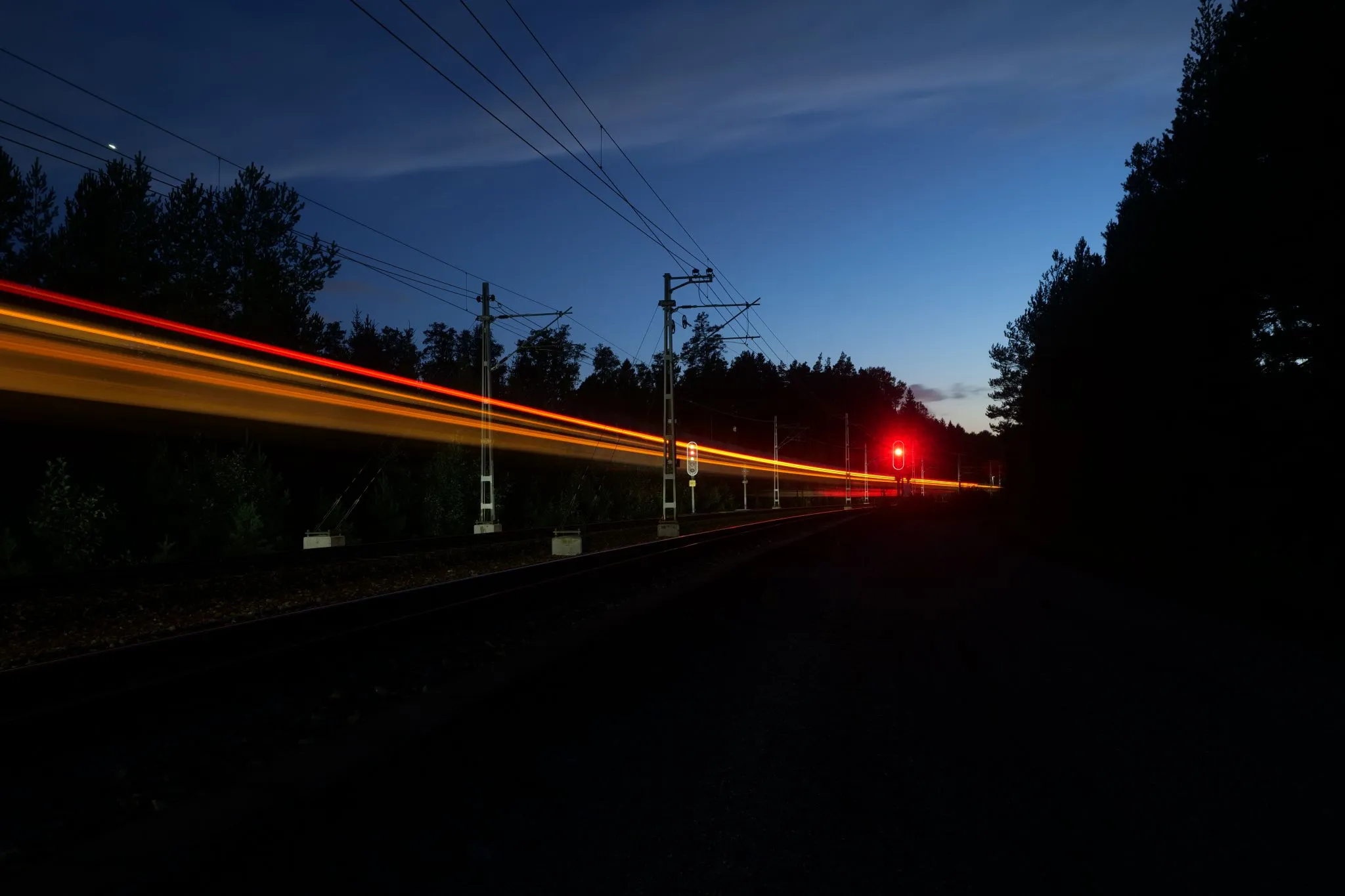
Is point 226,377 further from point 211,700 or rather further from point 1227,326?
point 1227,326

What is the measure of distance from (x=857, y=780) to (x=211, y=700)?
5.10m

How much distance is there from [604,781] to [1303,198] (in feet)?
74.5

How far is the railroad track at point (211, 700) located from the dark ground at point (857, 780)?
103cm

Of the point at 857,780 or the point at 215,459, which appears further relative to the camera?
the point at 215,459

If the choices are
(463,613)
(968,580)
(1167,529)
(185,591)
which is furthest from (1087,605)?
(1167,529)

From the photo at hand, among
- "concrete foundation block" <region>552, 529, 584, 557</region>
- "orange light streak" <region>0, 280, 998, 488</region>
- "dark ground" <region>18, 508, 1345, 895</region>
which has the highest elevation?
"orange light streak" <region>0, 280, 998, 488</region>

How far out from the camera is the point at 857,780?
5.68 m

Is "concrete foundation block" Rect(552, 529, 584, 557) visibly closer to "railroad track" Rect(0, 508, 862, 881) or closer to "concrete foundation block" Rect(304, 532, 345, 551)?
"concrete foundation block" Rect(304, 532, 345, 551)

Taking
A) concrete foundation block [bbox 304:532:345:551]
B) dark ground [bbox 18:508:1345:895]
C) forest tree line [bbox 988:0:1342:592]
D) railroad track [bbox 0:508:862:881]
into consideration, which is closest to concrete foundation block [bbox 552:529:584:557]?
concrete foundation block [bbox 304:532:345:551]

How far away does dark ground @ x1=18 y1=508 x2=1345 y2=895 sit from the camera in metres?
4.25

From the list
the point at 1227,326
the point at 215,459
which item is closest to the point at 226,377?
the point at 215,459

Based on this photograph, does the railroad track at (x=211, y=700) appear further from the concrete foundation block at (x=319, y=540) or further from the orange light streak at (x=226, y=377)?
the concrete foundation block at (x=319, y=540)

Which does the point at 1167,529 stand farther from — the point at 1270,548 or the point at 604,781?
the point at 604,781

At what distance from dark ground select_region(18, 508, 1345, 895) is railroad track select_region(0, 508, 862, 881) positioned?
40.7 inches
